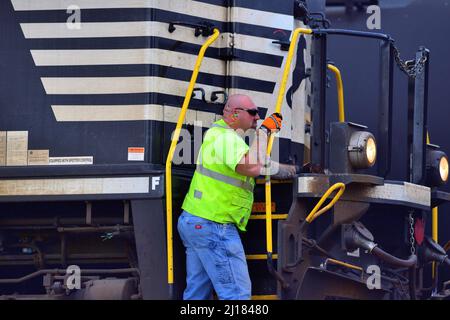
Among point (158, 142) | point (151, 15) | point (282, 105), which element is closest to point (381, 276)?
point (282, 105)

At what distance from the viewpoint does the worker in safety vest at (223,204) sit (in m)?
6.16

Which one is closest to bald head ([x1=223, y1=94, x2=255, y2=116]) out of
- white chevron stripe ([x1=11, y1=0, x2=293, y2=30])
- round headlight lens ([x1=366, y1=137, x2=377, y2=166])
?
white chevron stripe ([x1=11, y1=0, x2=293, y2=30])

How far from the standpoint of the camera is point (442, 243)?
8.29 metres

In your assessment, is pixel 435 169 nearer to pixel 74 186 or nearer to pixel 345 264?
pixel 345 264

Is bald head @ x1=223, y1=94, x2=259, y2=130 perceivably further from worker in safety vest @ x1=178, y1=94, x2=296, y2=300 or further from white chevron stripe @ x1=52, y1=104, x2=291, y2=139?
white chevron stripe @ x1=52, y1=104, x2=291, y2=139

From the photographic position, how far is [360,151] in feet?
21.2

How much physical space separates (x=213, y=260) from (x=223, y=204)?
35 cm

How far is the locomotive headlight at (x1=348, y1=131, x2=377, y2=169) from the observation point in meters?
6.46

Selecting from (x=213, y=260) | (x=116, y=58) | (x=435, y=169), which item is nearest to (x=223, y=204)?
(x=213, y=260)

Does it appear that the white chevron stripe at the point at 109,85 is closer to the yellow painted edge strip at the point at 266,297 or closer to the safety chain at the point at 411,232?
the yellow painted edge strip at the point at 266,297

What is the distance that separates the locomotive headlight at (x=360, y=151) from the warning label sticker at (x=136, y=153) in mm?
1338

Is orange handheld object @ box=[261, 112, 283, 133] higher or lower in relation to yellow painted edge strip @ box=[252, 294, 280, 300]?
higher

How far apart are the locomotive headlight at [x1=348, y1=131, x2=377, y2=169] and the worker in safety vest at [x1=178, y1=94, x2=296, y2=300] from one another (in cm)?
48
